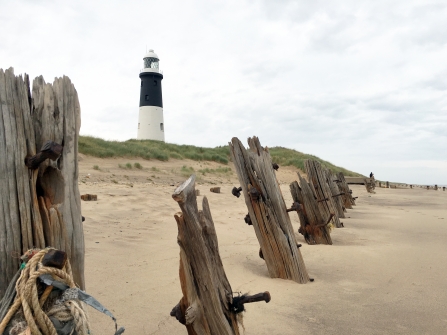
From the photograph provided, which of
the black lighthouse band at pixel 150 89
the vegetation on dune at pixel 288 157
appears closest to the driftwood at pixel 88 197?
the vegetation on dune at pixel 288 157

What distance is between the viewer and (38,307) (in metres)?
1.60

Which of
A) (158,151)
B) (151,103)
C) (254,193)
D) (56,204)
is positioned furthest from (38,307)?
(151,103)

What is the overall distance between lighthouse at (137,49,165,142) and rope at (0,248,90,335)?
35.2 metres

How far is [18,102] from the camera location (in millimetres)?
1998

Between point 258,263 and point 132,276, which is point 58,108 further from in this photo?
point 258,263

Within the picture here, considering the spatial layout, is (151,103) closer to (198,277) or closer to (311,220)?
(311,220)

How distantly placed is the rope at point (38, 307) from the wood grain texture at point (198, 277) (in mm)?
672

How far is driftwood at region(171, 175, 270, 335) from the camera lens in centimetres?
222

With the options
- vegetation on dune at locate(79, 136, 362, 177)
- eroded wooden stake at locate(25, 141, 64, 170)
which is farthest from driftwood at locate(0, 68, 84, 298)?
vegetation on dune at locate(79, 136, 362, 177)

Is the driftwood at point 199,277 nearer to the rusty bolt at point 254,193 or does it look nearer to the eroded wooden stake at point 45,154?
the eroded wooden stake at point 45,154

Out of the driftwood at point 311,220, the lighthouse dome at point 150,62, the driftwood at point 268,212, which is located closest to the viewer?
the driftwood at point 268,212

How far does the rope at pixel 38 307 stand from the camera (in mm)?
1580

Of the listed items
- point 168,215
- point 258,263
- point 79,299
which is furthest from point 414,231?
point 79,299

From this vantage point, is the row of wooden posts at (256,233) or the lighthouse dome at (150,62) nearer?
the row of wooden posts at (256,233)
